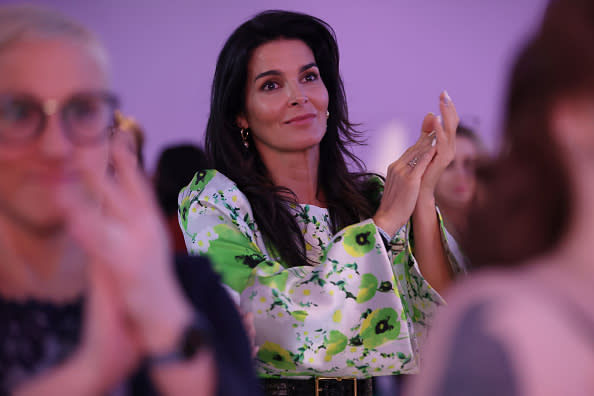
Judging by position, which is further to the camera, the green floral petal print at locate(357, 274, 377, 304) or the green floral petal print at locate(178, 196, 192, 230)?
the green floral petal print at locate(178, 196, 192, 230)

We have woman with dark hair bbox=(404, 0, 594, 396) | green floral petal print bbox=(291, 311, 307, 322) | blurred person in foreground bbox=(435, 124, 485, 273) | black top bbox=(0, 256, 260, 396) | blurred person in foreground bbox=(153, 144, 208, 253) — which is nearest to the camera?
woman with dark hair bbox=(404, 0, 594, 396)

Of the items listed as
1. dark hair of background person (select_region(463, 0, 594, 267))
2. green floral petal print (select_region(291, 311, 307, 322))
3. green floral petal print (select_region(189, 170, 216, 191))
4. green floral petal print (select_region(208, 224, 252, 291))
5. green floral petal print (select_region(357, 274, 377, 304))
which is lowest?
green floral petal print (select_region(291, 311, 307, 322))

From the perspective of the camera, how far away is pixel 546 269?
0.51 metres

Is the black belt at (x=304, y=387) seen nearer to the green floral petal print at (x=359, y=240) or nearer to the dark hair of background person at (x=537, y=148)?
the green floral petal print at (x=359, y=240)

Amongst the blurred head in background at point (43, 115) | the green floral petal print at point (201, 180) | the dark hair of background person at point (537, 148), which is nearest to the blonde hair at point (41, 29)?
the blurred head in background at point (43, 115)

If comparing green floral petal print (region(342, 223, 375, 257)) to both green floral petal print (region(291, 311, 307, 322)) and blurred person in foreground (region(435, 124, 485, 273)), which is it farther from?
blurred person in foreground (region(435, 124, 485, 273))

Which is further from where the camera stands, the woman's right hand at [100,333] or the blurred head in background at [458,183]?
the blurred head in background at [458,183]

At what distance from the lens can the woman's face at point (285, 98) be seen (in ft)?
4.94

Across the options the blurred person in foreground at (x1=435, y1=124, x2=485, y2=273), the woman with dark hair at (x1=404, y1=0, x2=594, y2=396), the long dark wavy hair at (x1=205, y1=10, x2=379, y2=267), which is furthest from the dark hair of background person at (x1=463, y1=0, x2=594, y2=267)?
the blurred person in foreground at (x1=435, y1=124, x2=485, y2=273)

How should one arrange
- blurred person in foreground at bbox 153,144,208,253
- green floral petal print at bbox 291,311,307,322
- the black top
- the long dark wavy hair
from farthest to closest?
blurred person in foreground at bbox 153,144,208,253
the long dark wavy hair
green floral petal print at bbox 291,311,307,322
the black top

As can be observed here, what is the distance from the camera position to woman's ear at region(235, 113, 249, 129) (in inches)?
63.2

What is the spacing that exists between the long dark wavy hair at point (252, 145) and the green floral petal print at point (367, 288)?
24 centimetres

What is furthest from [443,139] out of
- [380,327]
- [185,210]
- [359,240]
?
[185,210]

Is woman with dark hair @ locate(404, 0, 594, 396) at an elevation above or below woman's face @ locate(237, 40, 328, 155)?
below
